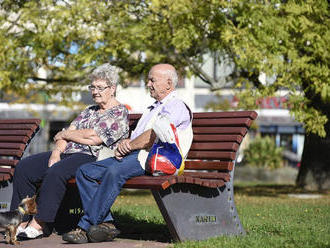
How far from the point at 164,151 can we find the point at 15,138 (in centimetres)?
249

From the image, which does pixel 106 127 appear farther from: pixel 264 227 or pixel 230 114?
pixel 264 227

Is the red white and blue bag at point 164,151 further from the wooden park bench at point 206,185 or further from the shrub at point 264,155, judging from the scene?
the shrub at point 264,155

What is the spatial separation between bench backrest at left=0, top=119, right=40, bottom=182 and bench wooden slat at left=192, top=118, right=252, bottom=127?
75.9 inches

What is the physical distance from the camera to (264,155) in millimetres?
28906

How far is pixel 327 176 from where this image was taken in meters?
17.1

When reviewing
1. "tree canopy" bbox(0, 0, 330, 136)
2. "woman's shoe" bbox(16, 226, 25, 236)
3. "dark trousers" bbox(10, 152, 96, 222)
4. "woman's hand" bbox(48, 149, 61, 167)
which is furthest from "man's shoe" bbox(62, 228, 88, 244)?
"tree canopy" bbox(0, 0, 330, 136)

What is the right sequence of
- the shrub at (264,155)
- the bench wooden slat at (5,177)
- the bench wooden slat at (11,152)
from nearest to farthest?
1. the bench wooden slat at (5,177)
2. the bench wooden slat at (11,152)
3. the shrub at (264,155)

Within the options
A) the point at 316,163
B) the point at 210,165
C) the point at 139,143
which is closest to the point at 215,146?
the point at 210,165

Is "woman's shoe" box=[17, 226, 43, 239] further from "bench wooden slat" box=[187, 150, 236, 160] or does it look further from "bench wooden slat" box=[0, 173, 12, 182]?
"bench wooden slat" box=[187, 150, 236, 160]

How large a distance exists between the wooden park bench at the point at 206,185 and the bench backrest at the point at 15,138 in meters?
1.35

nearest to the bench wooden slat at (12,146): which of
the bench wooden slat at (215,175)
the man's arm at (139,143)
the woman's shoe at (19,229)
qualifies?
the woman's shoe at (19,229)

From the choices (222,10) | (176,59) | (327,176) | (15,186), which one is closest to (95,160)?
(15,186)

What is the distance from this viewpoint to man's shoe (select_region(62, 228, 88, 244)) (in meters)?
6.28

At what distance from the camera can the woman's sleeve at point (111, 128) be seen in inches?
274
